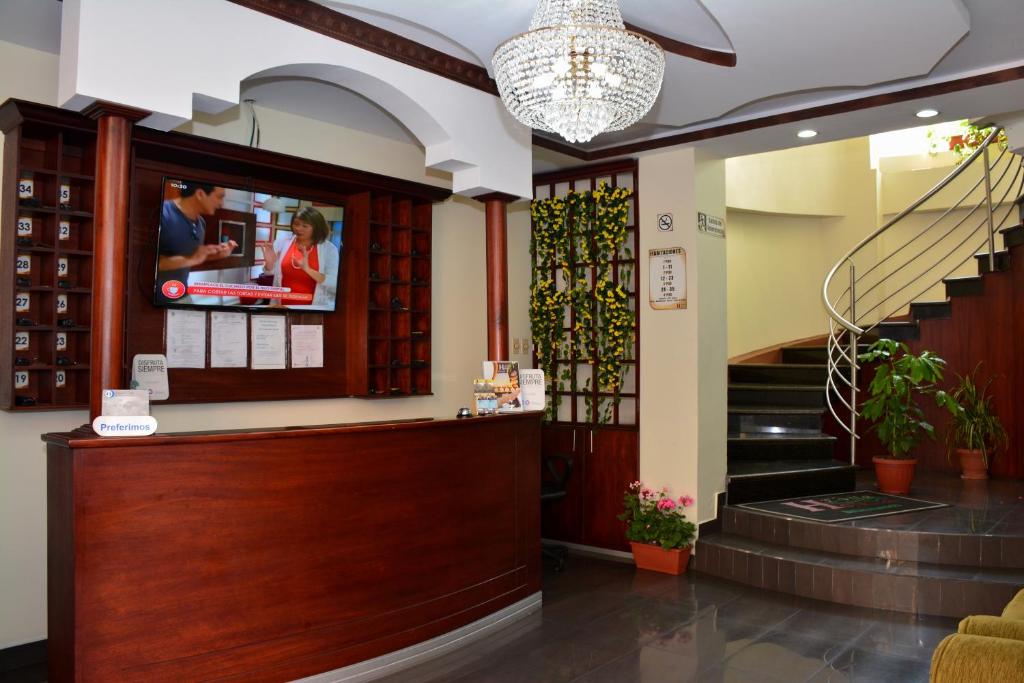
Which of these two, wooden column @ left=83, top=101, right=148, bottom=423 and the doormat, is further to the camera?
the doormat

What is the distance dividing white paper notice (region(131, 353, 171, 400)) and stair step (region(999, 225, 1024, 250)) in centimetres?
673

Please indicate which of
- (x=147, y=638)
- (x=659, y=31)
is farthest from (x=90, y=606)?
(x=659, y=31)

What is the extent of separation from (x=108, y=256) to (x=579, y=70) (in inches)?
80.6

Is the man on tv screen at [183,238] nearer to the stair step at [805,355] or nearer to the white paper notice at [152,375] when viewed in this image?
the white paper notice at [152,375]

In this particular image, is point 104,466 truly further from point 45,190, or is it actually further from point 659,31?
point 659,31

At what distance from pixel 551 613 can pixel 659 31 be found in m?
3.39

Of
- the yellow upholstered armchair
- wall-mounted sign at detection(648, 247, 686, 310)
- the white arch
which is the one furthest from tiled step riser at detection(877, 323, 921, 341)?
the yellow upholstered armchair

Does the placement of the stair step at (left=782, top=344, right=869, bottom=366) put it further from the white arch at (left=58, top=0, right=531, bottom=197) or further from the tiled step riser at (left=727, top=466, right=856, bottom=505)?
the white arch at (left=58, top=0, right=531, bottom=197)

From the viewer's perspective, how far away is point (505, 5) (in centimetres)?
369

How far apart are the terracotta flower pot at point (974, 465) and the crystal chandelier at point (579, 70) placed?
5.26 metres

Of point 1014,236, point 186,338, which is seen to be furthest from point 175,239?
point 1014,236

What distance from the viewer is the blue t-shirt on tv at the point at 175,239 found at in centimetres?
430

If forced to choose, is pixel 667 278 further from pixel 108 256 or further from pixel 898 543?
pixel 108 256

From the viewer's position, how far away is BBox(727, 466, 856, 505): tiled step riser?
19.2ft
